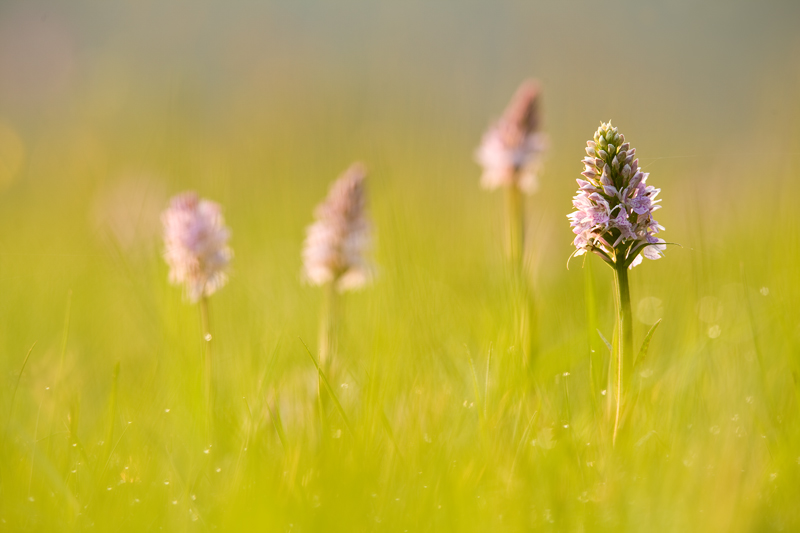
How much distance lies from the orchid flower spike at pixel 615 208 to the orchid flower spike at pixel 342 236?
1.34 meters

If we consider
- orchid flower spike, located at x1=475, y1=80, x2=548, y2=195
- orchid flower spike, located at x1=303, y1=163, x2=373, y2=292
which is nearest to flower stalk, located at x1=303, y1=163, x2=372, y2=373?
orchid flower spike, located at x1=303, y1=163, x2=373, y2=292

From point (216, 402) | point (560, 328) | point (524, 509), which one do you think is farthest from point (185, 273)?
point (524, 509)

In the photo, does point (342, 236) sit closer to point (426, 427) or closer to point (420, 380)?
point (420, 380)

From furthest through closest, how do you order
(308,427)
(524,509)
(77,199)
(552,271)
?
(77,199) < (552,271) < (308,427) < (524,509)

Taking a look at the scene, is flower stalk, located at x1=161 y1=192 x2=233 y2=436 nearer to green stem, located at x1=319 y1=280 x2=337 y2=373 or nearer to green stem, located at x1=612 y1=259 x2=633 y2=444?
green stem, located at x1=319 y1=280 x2=337 y2=373

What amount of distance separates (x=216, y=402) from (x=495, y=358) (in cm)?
92

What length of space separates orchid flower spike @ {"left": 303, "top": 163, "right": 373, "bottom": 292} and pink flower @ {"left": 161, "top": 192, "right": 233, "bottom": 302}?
46cm

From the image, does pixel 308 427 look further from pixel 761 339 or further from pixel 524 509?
pixel 761 339

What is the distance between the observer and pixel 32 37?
13625 millimetres

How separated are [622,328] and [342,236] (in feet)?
4.99

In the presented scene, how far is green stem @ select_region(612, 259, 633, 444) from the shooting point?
1.61 meters

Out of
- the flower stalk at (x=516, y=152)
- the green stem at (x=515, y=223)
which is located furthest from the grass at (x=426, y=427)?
the flower stalk at (x=516, y=152)

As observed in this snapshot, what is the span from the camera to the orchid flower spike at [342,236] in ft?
9.36

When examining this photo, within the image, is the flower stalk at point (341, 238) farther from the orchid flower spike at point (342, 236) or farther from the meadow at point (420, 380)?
the meadow at point (420, 380)
